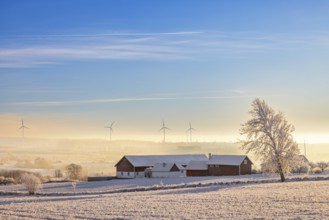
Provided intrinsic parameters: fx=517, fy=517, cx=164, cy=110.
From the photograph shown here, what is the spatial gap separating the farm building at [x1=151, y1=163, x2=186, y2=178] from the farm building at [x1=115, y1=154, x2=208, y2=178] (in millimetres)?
2247

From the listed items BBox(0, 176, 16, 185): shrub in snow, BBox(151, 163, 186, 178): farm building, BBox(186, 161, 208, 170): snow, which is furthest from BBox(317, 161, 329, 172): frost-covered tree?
BBox(0, 176, 16, 185): shrub in snow

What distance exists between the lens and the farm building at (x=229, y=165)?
364 feet

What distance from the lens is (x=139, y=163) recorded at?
11688 cm

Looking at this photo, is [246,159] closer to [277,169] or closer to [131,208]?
[277,169]

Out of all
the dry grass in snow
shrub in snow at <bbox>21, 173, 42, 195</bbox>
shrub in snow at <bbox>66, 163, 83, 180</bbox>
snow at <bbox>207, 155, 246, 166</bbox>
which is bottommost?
the dry grass in snow

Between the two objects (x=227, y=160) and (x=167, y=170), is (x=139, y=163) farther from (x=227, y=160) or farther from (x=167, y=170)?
(x=227, y=160)

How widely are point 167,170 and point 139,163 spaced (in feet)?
23.1

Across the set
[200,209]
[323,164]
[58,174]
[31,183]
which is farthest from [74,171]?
[200,209]

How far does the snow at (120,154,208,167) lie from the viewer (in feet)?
384

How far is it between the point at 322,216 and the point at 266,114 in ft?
146

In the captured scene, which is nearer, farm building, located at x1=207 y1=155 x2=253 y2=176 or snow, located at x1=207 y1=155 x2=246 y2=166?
farm building, located at x1=207 y1=155 x2=253 y2=176

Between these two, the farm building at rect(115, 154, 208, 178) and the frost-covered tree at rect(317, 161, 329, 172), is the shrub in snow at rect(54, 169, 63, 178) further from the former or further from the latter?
the frost-covered tree at rect(317, 161, 329, 172)

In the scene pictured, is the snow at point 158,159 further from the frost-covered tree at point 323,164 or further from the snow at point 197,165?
the frost-covered tree at point 323,164

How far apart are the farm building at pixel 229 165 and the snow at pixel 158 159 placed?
9.38 m
